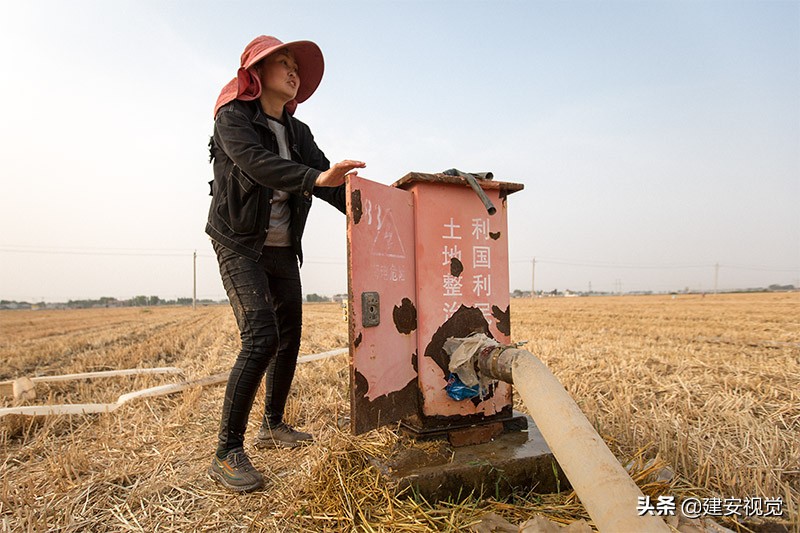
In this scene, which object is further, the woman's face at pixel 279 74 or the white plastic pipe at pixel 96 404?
the white plastic pipe at pixel 96 404

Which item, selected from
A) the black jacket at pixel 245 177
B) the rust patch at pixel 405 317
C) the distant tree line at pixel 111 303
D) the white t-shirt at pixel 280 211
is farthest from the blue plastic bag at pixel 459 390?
the distant tree line at pixel 111 303

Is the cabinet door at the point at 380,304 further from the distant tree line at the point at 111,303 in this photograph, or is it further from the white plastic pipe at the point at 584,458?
the distant tree line at the point at 111,303

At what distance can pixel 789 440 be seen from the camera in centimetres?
241

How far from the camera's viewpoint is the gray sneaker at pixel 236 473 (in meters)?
2.05

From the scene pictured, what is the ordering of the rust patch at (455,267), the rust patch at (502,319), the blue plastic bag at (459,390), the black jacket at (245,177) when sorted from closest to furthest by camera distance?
1. the black jacket at (245,177)
2. the blue plastic bag at (459,390)
3. the rust patch at (455,267)
4. the rust patch at (502,319)

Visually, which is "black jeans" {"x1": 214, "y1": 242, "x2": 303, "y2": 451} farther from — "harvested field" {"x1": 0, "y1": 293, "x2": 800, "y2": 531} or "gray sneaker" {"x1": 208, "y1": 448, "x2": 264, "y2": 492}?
"harvested field" {"x1": 0, "y1": 293, "x2": 800, "y2": 531}

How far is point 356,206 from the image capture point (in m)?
1.88

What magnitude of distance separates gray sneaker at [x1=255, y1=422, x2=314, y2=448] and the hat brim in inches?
Answer: 78.7

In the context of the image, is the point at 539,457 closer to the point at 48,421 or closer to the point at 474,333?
the point at 474,333

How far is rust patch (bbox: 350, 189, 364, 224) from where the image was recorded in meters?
1.85

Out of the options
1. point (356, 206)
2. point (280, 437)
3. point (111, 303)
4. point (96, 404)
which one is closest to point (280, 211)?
point (356, 206)

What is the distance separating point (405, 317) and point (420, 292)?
0.15 meters

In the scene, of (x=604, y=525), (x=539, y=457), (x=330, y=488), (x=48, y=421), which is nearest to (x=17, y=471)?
(x=48, y=421)

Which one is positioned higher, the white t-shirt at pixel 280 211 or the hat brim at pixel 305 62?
the hat brim at pixel 305 62
